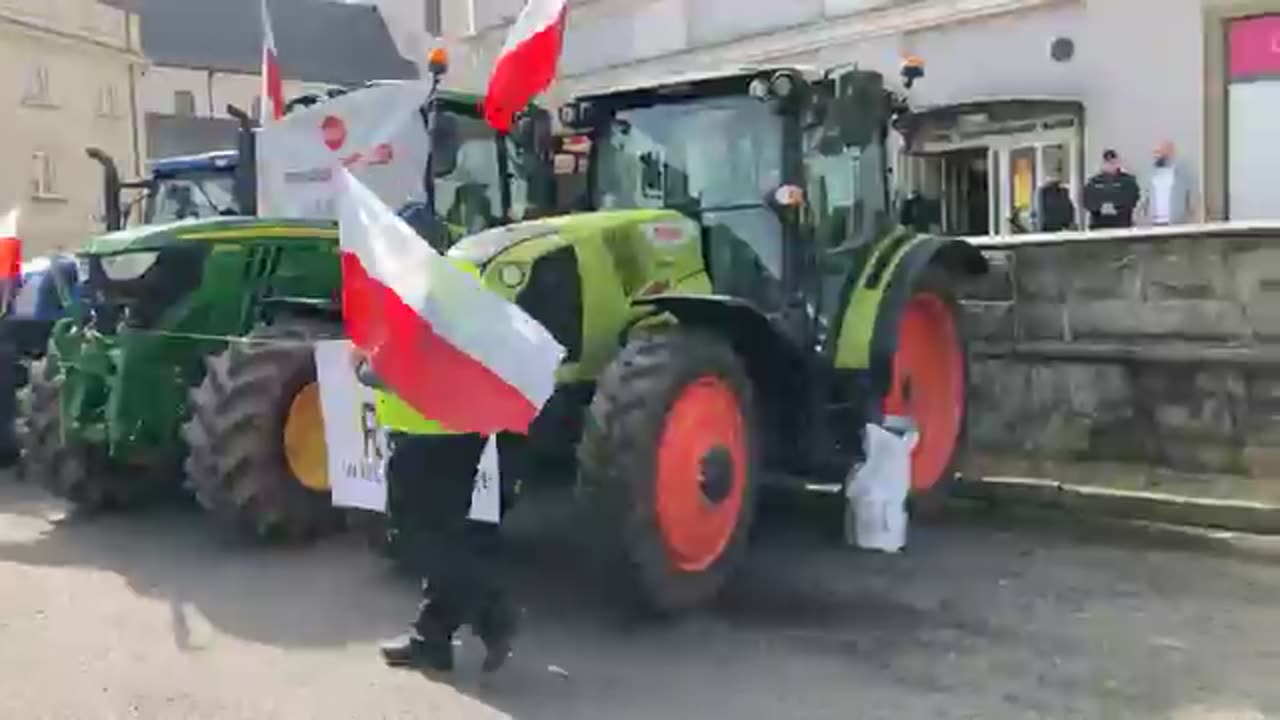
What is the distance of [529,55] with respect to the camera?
6.54 metres

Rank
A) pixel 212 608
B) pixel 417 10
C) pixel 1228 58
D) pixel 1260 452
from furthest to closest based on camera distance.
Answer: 1. pixel 417 10
2. pixel 1228 58
3. pixel 1260 452
4. pixel 212 608

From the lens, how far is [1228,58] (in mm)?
14461

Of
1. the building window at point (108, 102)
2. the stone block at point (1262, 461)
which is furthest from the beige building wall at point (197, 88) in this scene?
the stone block at point (1262, 461)

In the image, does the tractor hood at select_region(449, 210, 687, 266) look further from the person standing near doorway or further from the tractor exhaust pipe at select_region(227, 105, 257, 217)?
the person standing near doorway

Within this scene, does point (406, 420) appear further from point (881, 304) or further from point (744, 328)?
point (881, 304)

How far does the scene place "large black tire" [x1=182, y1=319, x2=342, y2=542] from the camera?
718cm

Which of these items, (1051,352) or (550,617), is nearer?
(550,617)

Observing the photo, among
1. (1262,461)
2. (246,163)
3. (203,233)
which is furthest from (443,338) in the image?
(246,163)

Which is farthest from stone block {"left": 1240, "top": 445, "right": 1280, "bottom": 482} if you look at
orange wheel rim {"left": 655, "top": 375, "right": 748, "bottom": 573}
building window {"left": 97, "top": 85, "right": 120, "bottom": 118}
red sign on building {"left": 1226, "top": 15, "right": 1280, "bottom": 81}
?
building window {"left": 97, "top": 85, "right": 120, "bottom": 118}

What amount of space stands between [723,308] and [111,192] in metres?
6.09

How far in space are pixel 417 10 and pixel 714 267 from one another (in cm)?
4129

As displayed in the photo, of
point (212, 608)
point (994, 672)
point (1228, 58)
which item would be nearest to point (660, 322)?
point (994, 672)

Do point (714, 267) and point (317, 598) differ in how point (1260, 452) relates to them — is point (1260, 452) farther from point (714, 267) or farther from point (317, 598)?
point (317, 598)

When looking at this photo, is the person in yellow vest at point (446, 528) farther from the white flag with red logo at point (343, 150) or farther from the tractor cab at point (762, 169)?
the white flag with red logo at point (343, 150)
